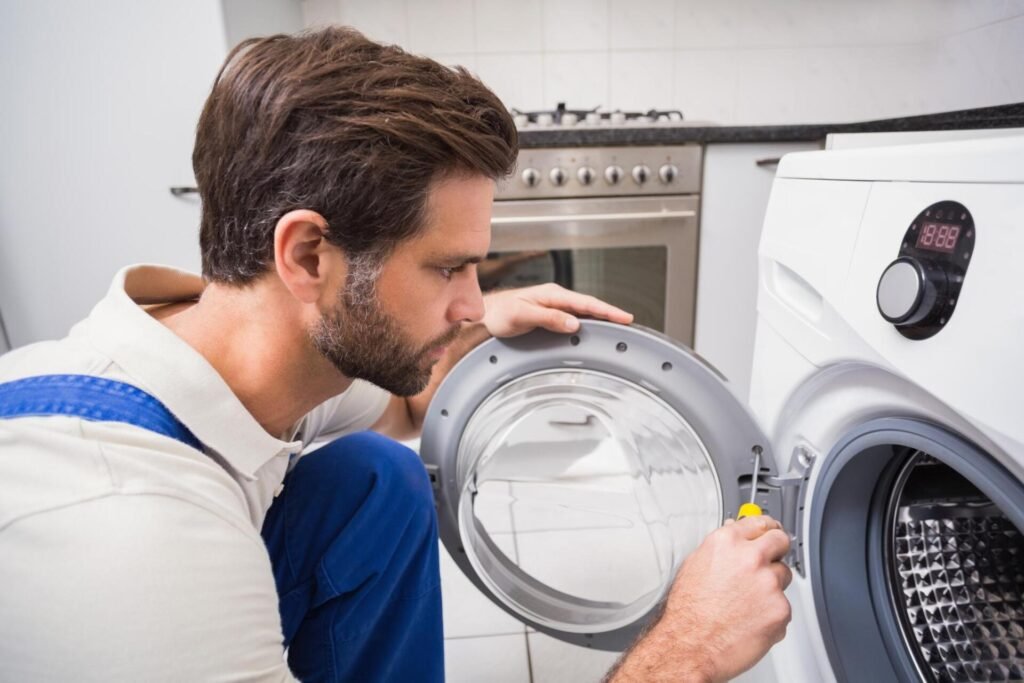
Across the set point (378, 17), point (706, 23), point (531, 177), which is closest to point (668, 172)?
point (531, 177)

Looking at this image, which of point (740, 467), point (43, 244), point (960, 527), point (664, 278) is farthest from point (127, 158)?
point (960, 527)

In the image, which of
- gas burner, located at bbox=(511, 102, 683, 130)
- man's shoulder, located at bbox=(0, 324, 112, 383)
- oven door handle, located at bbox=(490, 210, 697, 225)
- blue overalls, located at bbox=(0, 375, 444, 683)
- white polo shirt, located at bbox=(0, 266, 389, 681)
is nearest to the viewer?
white polo shirt, located at bbox=(0, 266, 389, 681)

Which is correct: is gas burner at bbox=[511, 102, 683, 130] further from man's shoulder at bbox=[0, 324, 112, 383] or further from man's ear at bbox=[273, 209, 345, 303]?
man's shoulder at bbox=[0, 324, 112, 383]

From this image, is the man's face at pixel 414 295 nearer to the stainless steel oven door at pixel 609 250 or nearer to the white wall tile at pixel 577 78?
the stainless steel oven door at pixel 609 250

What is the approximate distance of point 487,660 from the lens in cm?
103

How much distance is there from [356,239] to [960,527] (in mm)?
706

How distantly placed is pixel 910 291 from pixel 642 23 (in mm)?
1757

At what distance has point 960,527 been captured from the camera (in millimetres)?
644

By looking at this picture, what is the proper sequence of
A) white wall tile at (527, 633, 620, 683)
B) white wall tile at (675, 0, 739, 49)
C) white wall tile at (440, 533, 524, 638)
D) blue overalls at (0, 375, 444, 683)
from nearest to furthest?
blue overalls at (0, 375, 444, 683)
white wall tile at (527, 633, 620, 683)
white wall tile at (440, 533, 524, 638)
white wall tile at (675, 0, 739, 49)

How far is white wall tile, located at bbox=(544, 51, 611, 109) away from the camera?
6.33 ft

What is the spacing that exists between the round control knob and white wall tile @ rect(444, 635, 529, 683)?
2.74ft

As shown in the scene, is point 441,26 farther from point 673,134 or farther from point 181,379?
point 181,379

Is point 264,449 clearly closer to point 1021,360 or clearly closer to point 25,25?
point 1021,360

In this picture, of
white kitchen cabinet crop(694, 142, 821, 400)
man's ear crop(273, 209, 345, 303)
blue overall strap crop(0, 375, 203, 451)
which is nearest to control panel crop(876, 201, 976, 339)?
man's ear crop(273, 209, 345, 303)
